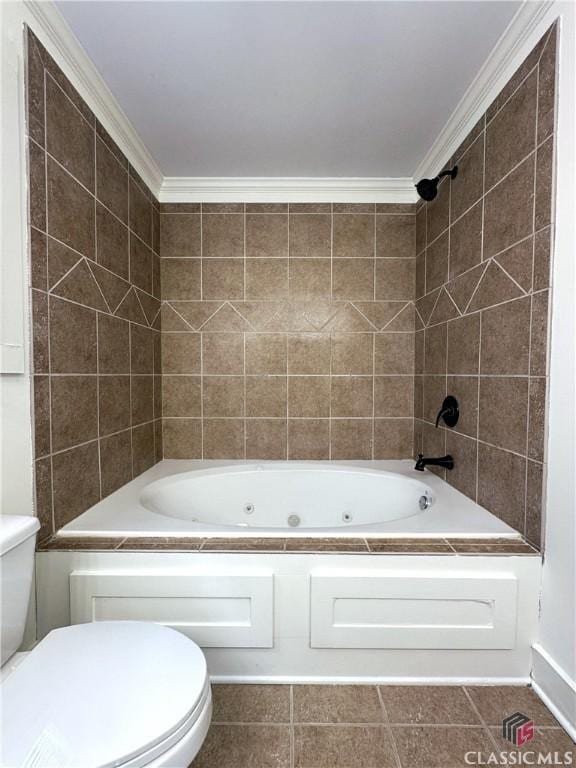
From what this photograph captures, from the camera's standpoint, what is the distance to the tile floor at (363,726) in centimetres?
108

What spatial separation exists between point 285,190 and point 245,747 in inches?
99.8

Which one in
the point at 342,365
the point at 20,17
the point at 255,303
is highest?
the point at 20,17

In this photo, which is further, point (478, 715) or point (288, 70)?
point (288, 70)

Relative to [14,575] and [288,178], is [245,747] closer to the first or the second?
[14,575]

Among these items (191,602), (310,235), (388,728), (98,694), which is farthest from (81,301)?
(388,728)

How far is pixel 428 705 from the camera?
1241 mm

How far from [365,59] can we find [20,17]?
1133 millimetres

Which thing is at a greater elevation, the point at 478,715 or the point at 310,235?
the point at 310,235

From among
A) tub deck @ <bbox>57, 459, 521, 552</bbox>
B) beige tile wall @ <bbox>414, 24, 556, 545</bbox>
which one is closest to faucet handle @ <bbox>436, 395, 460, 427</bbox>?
beige tile wall @ <bbox>414, 24, 556, 545</bbox>

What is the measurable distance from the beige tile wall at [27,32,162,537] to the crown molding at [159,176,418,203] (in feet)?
0.88

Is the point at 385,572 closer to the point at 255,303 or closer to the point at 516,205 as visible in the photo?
the point at 516,205

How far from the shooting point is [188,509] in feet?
6.84

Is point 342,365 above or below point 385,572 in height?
above

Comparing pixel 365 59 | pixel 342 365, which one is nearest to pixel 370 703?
pixel 342 365
